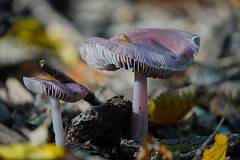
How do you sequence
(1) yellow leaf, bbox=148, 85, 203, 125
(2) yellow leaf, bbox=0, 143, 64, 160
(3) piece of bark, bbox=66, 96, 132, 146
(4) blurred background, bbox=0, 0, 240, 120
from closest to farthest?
1. (2) yellow leaf, bbox=0, 143, 64, 160
2. (3) piece of bark, bbox=66, 96, 132, 146
3. (1) yellow leaf, bbox=148, 85, 203, 125
4. (4) blurred background, bbox=0, 0, 240, 120

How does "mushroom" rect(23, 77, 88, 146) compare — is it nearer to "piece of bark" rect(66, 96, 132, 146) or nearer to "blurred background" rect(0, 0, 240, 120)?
"piece of bark" rect(66, 96, 132, 146)

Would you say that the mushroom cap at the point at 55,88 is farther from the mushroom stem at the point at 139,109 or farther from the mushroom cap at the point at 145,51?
the mushroom stem at the point at 139,109

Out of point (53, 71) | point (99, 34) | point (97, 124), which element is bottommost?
point (97, 124)

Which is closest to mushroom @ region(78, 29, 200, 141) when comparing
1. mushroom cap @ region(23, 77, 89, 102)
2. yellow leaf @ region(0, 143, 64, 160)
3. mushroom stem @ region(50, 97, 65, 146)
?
mushroom cap @ region(23, 77, 89, 102)

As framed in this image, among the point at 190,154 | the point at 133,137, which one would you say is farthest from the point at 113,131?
the point at 190,154

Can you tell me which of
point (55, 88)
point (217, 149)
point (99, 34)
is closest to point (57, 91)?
point (55, 88)

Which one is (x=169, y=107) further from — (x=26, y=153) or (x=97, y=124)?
(x=26, y=153)
